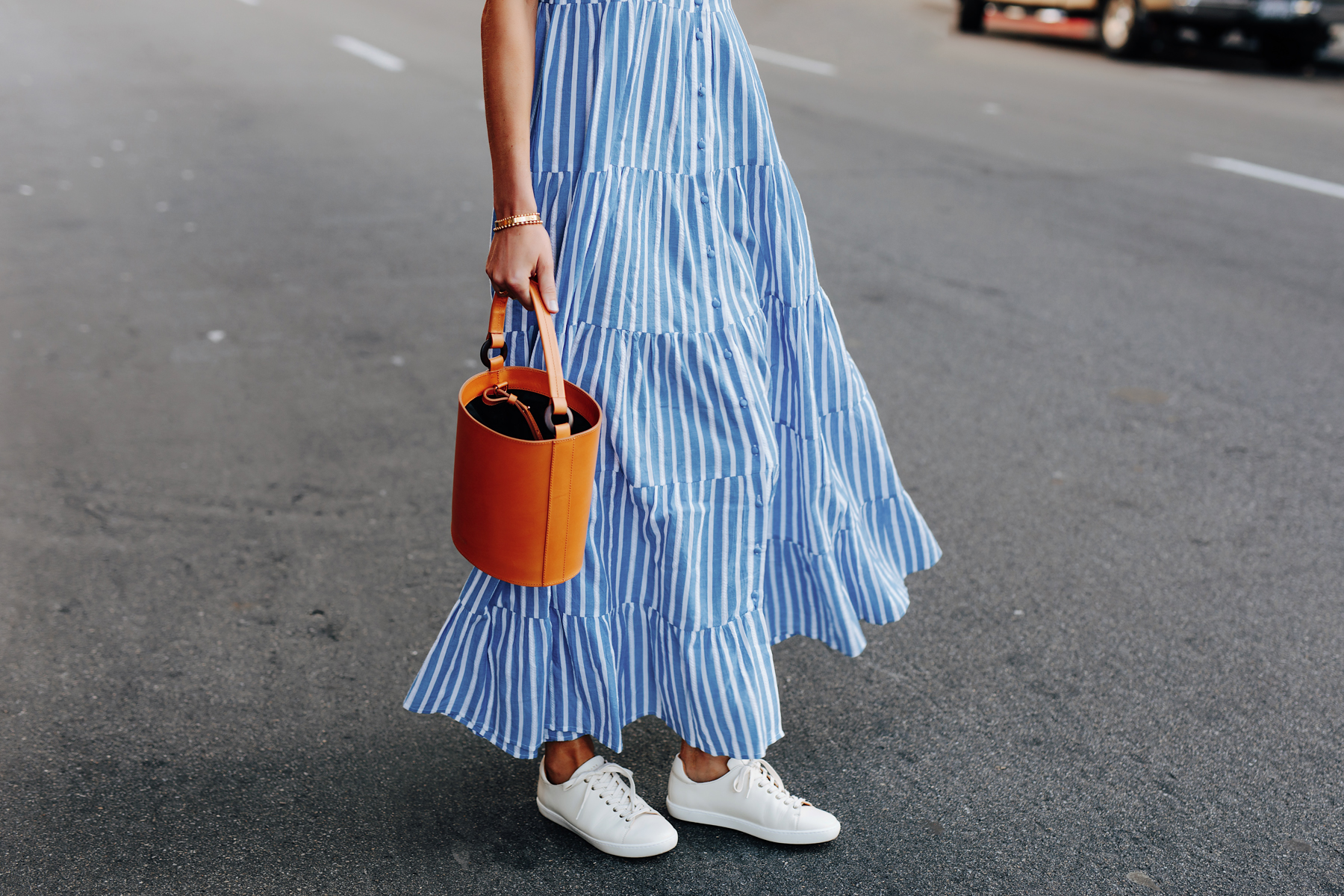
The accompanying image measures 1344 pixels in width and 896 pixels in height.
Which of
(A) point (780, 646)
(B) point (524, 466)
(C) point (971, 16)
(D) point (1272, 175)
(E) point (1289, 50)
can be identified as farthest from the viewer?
(C) point (971, 16)

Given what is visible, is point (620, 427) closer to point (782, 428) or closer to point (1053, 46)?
point (782, 428)

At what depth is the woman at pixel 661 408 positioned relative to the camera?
181 centimetres

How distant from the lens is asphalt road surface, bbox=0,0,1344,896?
6.76 feet

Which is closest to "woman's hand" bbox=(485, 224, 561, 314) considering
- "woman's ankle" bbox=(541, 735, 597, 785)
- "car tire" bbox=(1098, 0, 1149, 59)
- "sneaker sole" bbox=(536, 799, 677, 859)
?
"woman's ankle" bbox=(541, 735, 597, 785)

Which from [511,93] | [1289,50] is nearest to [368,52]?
[1289,50]

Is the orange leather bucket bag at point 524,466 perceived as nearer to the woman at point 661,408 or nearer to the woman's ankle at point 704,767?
the woman at point 661,408

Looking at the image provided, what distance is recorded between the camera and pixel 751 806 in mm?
2055

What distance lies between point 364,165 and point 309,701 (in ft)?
18.0

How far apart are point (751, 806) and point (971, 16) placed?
15329 millimetres

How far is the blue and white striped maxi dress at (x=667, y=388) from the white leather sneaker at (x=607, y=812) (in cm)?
8

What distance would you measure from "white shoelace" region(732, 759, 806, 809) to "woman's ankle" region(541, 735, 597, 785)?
0.85 ft

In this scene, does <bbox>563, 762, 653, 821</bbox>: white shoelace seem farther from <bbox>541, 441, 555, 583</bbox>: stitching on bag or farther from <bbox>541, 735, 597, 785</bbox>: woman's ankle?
<bbox>541, 441, 555, 583</bbox>: stitching on bag

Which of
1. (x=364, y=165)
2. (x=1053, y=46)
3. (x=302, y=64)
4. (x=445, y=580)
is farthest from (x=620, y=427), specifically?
(x=1053, y=46)

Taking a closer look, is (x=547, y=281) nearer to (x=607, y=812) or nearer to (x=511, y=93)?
(x=511, y=93)
